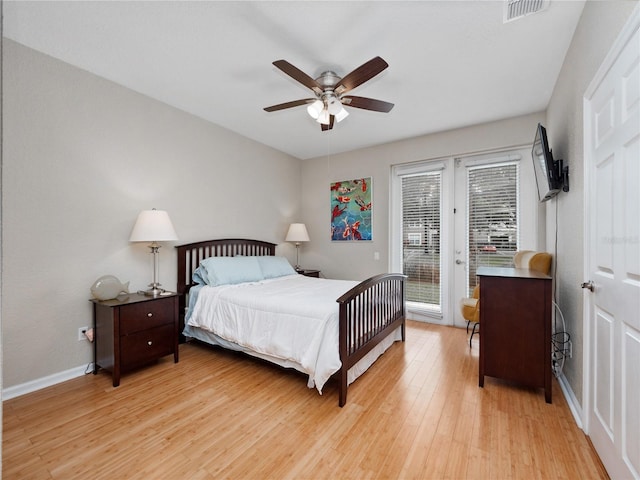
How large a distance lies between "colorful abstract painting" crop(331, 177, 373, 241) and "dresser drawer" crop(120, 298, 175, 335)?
2806mm

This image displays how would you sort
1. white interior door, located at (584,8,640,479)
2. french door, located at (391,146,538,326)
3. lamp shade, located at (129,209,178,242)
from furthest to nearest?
french door, located at (391,146,538,326), lamp shade, located at (129,209,178,242), white interior door, located at (584,8,640,479)

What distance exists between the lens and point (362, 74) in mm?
2236

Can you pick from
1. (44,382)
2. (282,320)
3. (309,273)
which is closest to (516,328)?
(282,320)

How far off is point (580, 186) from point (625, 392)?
4.16ft

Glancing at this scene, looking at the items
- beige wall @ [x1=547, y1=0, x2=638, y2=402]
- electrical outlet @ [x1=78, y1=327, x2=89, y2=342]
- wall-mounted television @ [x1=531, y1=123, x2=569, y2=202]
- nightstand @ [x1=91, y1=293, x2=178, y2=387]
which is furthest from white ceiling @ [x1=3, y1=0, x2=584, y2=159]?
electrical outlet @ [x1=78, y1=327, x2=89, y2=342]

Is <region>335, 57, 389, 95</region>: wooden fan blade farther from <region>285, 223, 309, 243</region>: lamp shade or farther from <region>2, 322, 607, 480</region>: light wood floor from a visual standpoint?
<region>285, 223, 309, 243</region>: lamp shade

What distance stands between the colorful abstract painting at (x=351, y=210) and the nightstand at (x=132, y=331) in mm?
2778

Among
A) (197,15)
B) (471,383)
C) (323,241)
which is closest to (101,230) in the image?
(197,15)

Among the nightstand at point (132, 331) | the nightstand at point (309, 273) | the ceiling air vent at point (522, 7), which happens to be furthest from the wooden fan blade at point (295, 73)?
the nightstand at point (309, 273)

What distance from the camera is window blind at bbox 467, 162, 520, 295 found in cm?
379

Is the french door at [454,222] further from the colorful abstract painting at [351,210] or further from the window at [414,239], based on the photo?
the colorful abstract painting at [351,210]

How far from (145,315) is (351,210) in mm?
3203

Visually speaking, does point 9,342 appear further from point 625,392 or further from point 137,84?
point 625,392

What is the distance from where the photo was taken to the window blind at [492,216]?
379 centimetres
